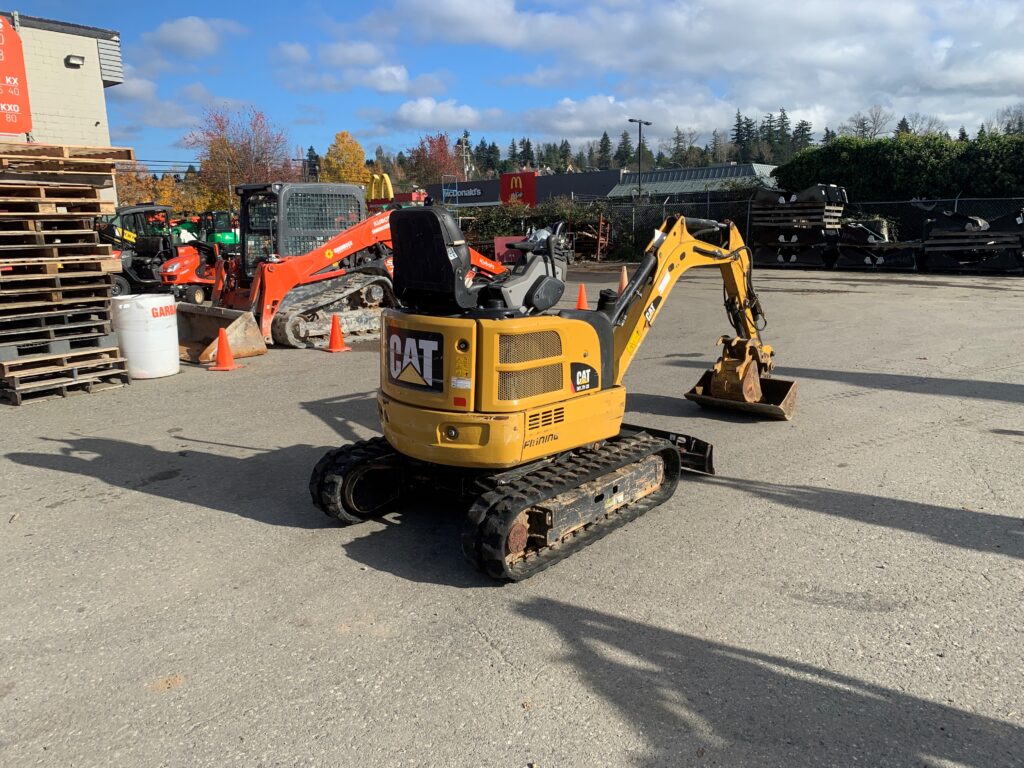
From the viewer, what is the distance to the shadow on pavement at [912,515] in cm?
496

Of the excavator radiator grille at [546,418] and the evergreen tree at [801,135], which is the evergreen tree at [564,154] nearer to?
the evergreen tree at [801,135]

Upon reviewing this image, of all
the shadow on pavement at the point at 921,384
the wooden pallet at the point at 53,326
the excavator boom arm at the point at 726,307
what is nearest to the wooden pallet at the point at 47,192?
the wooden pallet at the point at 53,326

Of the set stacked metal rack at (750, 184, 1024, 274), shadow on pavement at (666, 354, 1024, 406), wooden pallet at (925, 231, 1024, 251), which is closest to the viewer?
shadow on pavement at (666, 354, 1024, 406)

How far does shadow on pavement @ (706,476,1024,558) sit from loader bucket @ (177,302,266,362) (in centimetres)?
807

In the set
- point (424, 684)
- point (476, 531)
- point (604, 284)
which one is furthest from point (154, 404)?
point (604, 284)

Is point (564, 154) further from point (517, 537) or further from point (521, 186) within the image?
point (517, 537)

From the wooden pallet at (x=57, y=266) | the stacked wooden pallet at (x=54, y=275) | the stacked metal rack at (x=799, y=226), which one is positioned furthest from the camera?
the stacked metal rack at (x=799, y=226)

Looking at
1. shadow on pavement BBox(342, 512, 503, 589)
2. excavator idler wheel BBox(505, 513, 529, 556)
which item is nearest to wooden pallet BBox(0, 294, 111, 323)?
shadow on pavement BBox(342, 512, 503, 589)

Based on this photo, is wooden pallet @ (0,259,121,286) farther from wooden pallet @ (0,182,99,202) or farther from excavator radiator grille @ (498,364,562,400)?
excavator radiator grille @ (498,364,562,400)

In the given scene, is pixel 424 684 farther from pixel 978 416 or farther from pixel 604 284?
pixel 604 284

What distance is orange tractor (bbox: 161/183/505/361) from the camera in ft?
39.9

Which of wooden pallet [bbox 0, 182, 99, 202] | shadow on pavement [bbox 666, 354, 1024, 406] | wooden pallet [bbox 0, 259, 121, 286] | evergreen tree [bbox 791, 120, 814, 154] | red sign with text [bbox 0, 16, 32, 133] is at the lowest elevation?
shadow on pavement [bbox 666, 354, 1024, 406]

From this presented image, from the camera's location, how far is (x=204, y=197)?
44438 millimetres

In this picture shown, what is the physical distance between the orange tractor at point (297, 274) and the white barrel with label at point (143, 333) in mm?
1023
